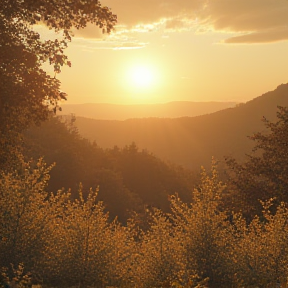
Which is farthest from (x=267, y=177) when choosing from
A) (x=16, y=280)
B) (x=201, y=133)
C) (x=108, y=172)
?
(x=201, y=133)

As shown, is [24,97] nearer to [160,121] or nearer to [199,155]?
[199,155]

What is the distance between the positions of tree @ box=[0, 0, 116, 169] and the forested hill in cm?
9692

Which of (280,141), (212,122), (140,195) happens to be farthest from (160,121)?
(280,141)

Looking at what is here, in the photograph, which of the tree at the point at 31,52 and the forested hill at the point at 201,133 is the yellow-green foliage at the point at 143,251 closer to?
the tree at the point at 31,52

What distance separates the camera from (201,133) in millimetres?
132625

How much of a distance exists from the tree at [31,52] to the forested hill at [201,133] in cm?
9692

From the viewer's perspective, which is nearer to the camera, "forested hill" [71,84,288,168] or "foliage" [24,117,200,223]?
"foliage" [24,117,200,223]

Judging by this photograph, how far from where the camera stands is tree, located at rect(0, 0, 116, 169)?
34.5 feet

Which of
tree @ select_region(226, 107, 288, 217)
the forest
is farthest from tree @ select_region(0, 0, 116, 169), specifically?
tree @ select_region(226, 107, 288, 217)

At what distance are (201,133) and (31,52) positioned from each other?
404 feet

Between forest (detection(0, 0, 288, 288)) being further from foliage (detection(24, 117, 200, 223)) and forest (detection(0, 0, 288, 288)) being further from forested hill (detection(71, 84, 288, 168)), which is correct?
forested hill (detection(71, 84, 288, 168))

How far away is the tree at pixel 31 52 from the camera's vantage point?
10.5m

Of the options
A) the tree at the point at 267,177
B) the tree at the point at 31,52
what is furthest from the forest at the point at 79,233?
the tree at the point at 267,177

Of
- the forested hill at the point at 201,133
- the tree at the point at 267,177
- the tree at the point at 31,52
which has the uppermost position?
the tree at the point at 31,52
